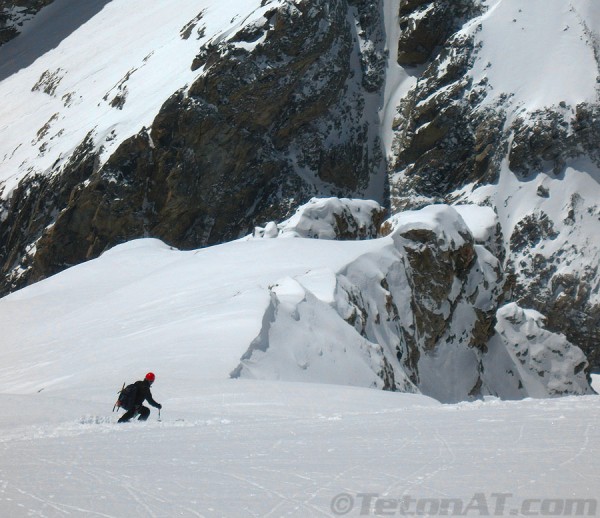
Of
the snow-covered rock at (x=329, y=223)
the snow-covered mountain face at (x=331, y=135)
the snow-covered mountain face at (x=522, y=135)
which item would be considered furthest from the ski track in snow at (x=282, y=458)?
the snow-covered mountain face at (x=331, y=135)

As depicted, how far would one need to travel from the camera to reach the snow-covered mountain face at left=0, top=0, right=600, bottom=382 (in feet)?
140

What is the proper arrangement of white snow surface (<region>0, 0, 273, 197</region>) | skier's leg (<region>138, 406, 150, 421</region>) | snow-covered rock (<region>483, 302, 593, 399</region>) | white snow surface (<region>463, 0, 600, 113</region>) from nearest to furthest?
skier's leg (<region>138, 406, 150, 421</region>)
snow-covered rock (<region>483, 302, 593, 399</region>)
white snow surface (<region>463, 0, 600, 113</region>)
white snow surface (<region>0, 0, 273, 197</region>)

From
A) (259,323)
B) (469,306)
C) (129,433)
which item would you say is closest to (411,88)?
(469,306)

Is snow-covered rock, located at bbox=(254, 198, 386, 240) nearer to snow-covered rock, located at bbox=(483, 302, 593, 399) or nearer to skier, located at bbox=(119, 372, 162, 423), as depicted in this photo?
snow-covered rock, located at bbox=(483, 302, 593, 399)

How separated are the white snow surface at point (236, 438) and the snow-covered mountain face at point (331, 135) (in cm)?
2627

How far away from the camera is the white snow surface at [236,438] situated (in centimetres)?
546

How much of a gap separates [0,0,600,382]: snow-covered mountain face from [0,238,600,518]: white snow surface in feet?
86.2

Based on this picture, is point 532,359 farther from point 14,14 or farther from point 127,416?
point 14,14

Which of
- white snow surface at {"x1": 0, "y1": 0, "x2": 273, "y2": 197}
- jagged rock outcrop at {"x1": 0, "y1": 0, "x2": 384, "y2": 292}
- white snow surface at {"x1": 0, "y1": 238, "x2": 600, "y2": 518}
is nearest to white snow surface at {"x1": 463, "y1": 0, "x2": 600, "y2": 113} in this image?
jagged rock outcrop at {"x1": 0, "y1": 0, "x2": 384, "y2": 292}

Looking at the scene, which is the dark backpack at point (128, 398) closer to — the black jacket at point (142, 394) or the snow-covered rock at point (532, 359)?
the black jacket at point (142, 394)

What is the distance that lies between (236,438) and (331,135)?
4324cm

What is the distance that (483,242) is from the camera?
30.0 metres

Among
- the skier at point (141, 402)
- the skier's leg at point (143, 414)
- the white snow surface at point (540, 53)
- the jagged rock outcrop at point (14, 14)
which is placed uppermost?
the jagged rock outcrop at point (14, 14)

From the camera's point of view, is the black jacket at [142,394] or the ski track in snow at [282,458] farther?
the black jacket at [142,394]
